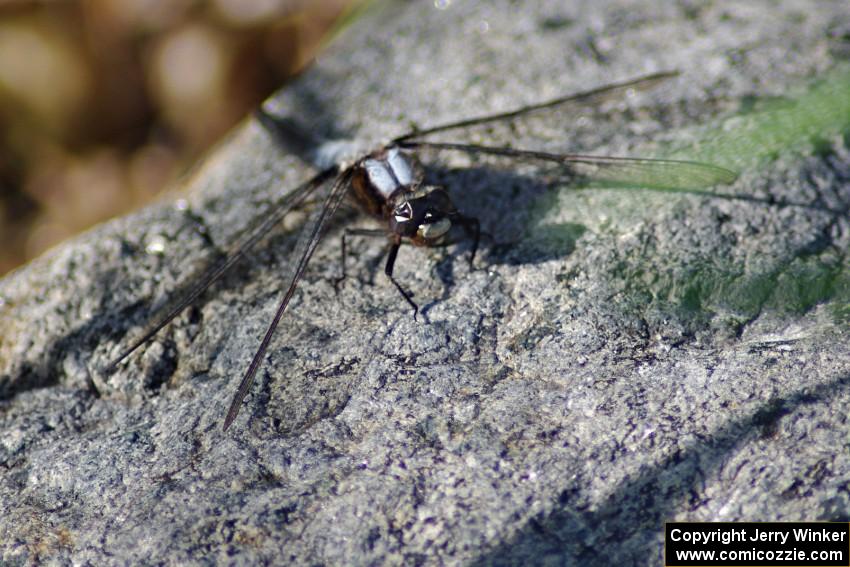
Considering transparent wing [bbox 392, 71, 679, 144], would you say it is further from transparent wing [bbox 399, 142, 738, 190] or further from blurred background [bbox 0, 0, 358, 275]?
blurred background [bbox 0, 0, 358, 275]

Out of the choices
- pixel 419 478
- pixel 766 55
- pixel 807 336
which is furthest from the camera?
pixel 766 55

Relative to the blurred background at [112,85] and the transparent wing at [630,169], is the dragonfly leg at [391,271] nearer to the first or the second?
the transparent wing at [630,169]

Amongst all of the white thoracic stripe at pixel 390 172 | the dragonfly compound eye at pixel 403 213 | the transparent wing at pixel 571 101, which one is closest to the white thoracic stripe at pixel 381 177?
the white thoracic stripe at pixel 390 172

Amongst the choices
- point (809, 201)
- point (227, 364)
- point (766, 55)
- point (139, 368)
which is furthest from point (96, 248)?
point (766, 55)

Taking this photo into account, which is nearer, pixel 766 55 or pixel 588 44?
pixel 766 55

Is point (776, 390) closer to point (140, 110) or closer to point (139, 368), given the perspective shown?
point (139, 368)

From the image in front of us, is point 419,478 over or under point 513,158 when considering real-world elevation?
under

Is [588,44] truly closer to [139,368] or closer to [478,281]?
[478,281]

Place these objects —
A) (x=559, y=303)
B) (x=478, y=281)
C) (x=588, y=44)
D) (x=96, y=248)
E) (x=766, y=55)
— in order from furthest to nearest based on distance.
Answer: (x=588, y=44) → (x=766, y=55) → (x=96, y=248) → (x=478, y=281) → (x=559, y=303)

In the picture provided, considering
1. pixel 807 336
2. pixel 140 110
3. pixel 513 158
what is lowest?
pixel 807 336
